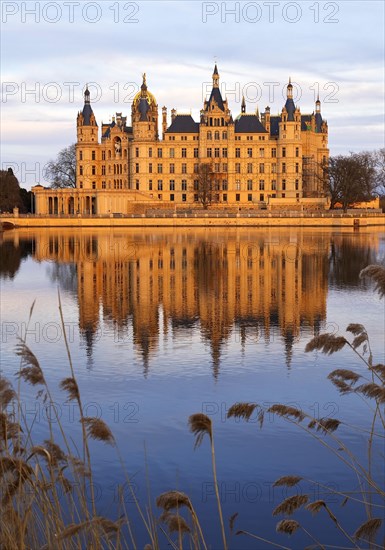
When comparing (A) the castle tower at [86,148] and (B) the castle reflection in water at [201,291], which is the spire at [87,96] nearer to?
(A) the castle tower at [86,148]

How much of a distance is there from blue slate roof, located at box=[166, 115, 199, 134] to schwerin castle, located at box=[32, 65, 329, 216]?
123 mm

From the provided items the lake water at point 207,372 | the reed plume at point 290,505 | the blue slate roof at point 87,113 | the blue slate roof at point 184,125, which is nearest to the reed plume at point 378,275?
the reed plume at point 290,505

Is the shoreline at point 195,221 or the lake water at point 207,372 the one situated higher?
the shoreline at point 195,221

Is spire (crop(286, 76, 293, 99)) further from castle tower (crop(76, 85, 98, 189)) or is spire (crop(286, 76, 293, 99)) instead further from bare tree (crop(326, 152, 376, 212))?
castle tower (crop(76, 85, 98, 189))

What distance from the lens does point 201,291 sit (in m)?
22.6

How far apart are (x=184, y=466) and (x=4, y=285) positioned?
17.6 m

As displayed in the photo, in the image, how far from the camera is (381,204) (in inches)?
4469

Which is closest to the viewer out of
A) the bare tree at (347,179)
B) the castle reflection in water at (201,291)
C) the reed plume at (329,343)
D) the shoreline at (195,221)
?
the reed plume at (329,343)

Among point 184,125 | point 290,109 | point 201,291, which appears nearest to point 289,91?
point 290,109

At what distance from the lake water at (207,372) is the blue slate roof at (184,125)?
7076cm

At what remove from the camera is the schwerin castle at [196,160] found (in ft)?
311

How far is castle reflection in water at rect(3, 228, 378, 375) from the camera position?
15805 millimetres

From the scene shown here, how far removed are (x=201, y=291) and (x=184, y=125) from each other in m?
77.0

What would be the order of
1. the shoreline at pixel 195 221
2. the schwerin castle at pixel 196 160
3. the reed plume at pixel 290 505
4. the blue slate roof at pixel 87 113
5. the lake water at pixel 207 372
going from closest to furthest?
the reed plume at pixel 290 505 < the lake water at pixel 207 372 < the shoreline at pixel 195 221 < the schwerin castle at pixel 196 160 < the blue slate roof at pixel 87 113
